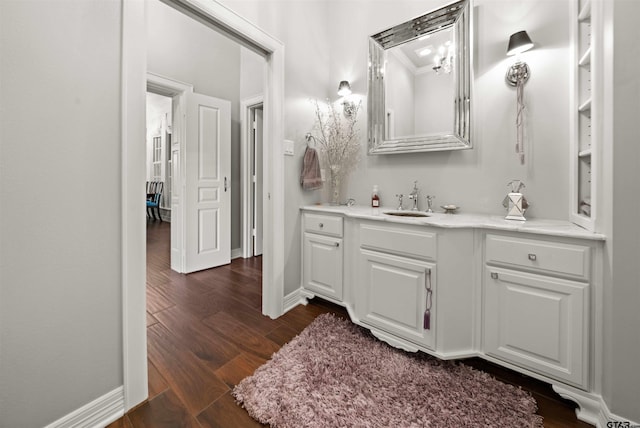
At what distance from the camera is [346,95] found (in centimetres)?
236

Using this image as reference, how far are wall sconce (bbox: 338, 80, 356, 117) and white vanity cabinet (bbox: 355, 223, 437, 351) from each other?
1.21 metres

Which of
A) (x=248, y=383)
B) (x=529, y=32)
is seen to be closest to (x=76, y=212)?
(x=248, y=383)

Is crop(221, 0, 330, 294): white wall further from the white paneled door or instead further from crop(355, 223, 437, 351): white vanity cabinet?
the white paneled door

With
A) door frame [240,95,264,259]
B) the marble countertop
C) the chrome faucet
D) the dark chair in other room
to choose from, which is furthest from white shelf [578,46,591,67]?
the dark chair in other room

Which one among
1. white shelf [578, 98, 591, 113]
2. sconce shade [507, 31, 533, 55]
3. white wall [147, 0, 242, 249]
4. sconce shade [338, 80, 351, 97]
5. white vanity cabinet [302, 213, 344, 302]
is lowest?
white vanity cabinet [302, 213, 344, 302]

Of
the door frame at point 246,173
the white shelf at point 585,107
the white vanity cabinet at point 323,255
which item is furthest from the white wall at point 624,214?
the door frame at point 246,173

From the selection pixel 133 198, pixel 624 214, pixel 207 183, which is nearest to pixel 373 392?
pixel 624 214

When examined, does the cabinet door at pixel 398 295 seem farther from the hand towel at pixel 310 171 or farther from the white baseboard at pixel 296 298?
the hand towel at pixel 310 171

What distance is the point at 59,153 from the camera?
0.96m

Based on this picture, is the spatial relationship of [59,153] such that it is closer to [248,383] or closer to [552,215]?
[248,383]

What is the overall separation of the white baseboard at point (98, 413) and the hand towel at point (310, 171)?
5.48 feet

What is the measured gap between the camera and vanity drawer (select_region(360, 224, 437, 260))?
1.45 m

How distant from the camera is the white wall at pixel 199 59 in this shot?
2.85 m

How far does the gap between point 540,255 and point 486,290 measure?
300 mm
